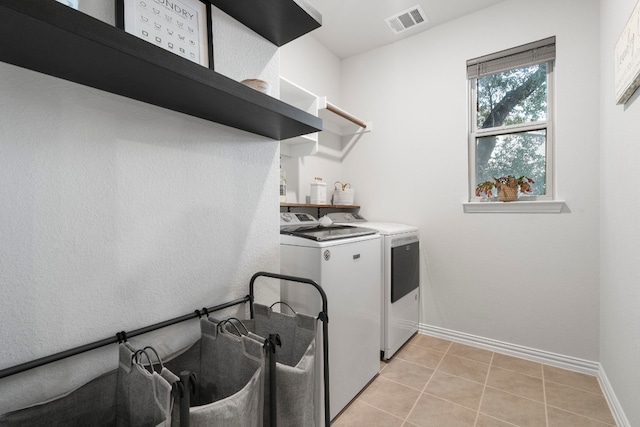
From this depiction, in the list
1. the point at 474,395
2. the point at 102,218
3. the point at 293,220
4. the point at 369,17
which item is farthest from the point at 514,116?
the point at 102,218

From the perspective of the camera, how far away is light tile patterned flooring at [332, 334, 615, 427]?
161cm

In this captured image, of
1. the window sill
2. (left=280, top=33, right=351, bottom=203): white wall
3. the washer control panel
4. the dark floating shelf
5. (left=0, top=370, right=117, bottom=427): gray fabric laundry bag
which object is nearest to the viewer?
the dark floating shelf

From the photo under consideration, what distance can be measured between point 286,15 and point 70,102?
2.72 ft

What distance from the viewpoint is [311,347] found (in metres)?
0.92

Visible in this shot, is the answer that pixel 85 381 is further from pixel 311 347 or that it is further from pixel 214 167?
pixel 214 167

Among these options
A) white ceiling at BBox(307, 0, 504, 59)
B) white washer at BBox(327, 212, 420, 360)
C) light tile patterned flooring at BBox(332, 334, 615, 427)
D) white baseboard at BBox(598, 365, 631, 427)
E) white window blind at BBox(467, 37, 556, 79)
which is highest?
white ceiling at BBox(307, 0, 504, 59)

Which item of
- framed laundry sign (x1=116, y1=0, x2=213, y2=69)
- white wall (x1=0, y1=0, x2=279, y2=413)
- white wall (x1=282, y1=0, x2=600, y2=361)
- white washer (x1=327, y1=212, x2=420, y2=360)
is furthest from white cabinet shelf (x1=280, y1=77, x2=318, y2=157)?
framed laundry sign (x1=116, y1=0, x2=213, y2=69)

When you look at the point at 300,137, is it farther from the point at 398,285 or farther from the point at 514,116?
the point at 514,116

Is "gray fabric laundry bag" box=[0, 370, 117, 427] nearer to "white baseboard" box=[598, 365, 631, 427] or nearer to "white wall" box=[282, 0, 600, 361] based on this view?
"white baseboard" box=[598, 365, 631, 427]

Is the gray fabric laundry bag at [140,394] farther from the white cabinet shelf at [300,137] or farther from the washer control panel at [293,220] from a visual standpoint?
the white cabinet shelf at [300,137]

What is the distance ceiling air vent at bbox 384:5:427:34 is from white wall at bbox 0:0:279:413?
1817mm

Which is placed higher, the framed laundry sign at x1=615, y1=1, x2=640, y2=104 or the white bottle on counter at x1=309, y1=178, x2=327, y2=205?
the framed laundry sign at x1=615, y1=1, x2=640, y2=104

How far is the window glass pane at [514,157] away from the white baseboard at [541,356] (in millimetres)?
1215

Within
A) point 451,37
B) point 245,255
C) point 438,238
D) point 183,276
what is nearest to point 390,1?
point 451,37
